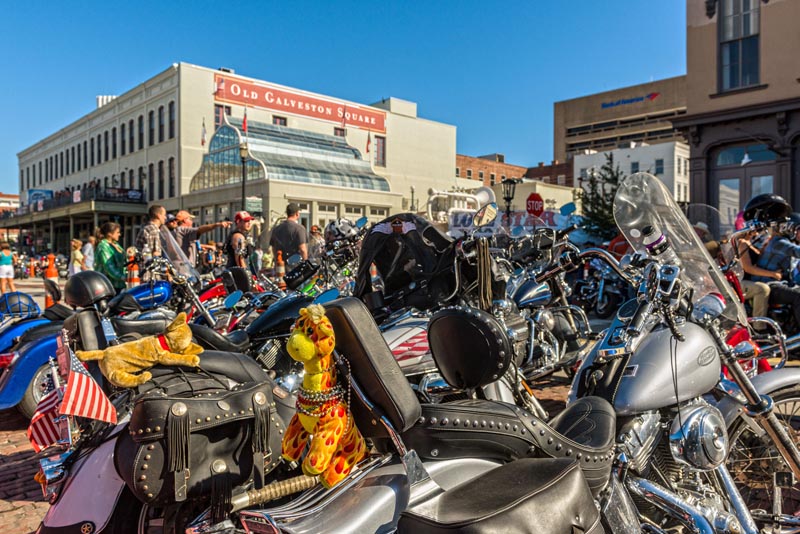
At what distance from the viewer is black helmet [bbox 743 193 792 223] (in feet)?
13.6

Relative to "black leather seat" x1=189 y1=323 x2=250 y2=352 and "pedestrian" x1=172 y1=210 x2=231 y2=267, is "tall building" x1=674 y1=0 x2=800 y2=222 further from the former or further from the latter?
"black leather seat" x1=189 y1=323 x2=250 y2=352

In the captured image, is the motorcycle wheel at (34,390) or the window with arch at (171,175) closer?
the motorcycle wheel at (34,390)

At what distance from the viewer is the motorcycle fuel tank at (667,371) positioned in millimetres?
2236

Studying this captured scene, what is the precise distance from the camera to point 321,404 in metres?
1.64

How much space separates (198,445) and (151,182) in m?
44.9

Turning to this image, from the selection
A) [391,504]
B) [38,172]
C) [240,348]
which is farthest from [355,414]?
[38,172]

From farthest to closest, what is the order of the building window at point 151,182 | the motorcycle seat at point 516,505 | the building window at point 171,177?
the building window at point 151,182
the building window at point 171,177
the motorcycle seat at point 516,505

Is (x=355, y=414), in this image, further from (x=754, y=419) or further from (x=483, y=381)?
(x=754, y=419)

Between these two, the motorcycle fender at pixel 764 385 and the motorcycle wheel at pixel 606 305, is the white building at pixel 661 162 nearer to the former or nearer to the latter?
the motorcycle wheel at pixel 606 305

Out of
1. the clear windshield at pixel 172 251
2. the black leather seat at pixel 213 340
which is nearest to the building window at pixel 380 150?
the clear windshield at pixel 172 251

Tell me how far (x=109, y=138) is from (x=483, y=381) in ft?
175

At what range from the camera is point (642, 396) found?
223cm

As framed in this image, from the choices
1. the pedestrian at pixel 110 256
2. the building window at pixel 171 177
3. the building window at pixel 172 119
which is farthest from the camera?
the building window at pixel 171 177

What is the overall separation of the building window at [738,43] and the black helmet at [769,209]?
15012 millimetres
